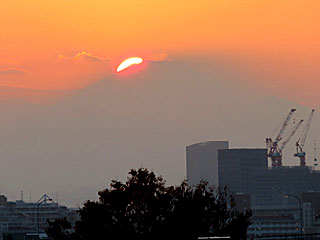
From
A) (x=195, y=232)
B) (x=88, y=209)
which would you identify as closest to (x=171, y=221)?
(x=195, y=232)

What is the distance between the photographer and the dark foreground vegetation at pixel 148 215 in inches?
3349

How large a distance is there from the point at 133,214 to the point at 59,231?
744 cm

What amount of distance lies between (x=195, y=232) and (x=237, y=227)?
18.4 ft

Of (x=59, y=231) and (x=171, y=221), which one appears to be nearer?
(x=171, y=221)

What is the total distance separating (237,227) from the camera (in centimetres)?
8919

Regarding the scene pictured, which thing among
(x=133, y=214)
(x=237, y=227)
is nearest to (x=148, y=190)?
(x=133, y=214)

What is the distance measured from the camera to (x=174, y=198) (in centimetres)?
8956

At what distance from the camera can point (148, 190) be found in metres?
88.6

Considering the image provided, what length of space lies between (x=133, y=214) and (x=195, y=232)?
18.6 feet

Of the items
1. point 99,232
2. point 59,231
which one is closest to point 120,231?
point 99,232

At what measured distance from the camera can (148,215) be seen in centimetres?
8650

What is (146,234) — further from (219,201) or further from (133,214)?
(219,201)

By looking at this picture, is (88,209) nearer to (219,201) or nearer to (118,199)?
(118,199)

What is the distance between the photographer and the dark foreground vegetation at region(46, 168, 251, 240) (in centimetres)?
8506
